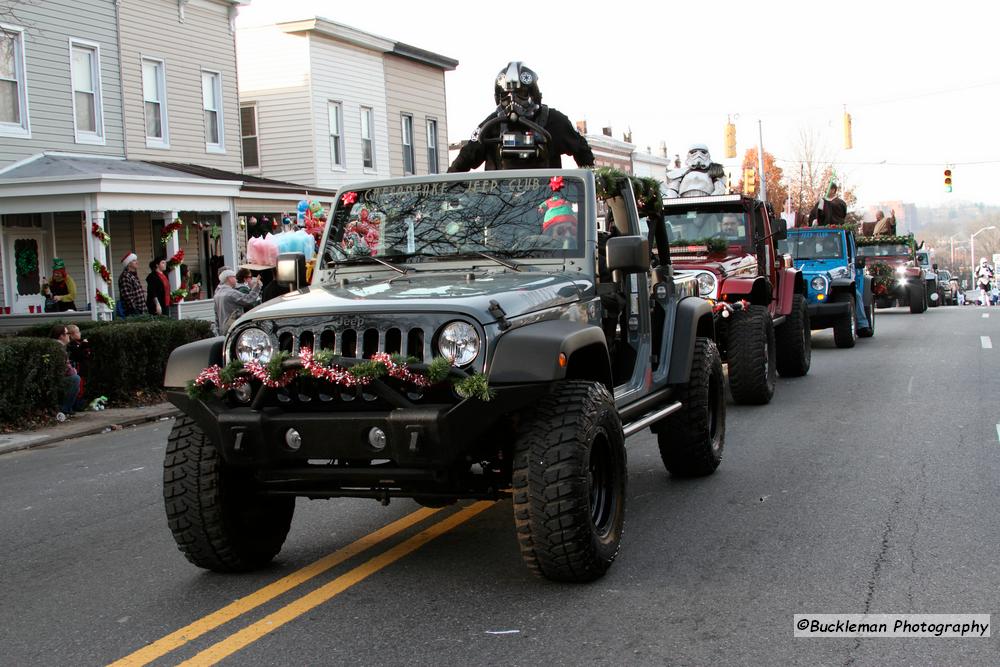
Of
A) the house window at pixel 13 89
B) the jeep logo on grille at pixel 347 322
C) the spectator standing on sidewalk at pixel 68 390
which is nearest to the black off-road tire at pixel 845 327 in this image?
the spectator standing on sidewalk at pixel 68 390

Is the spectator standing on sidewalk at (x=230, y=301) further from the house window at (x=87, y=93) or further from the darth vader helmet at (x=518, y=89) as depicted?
the house window at (x=87, y=93)

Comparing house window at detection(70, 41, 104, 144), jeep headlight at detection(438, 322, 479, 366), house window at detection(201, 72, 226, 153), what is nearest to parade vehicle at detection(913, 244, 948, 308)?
house window at detection(201, 72, 226, 153)

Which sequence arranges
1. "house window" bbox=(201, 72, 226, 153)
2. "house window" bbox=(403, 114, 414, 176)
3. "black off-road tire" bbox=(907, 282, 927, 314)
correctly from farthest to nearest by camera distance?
"house window" bbox=(403, 114, 414, 176) → "black off-road tire" bbox=(907, 282, 927, 314) → "house window" bbox=(201, 72, 226, 153)

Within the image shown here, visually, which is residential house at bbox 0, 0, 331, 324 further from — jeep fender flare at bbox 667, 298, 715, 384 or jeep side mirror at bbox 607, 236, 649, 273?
jeep side mirror at bbox 607, 236, 649, 273

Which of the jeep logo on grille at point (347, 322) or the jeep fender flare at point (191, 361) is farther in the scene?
the jeep fender flare at point (191, 361)

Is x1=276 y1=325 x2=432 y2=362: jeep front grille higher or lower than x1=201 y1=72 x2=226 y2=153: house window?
lower

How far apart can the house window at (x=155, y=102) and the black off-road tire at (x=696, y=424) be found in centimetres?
1771

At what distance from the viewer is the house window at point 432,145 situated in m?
34.2

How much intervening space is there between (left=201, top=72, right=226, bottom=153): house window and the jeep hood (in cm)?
2007

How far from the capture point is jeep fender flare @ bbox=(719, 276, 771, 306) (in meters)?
11.5

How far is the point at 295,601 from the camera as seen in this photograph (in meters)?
5.15

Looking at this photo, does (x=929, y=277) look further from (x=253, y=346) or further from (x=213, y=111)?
(x=253, y=346)

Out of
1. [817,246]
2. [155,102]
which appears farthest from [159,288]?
[817,246]

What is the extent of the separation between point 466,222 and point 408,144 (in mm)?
27367
